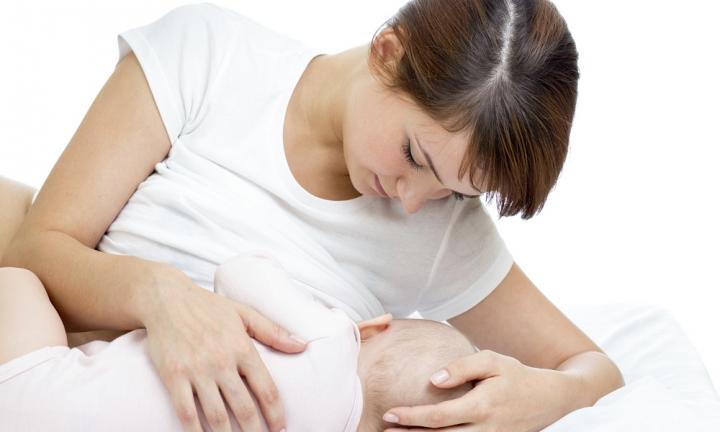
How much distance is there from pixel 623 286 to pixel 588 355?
4.80ft

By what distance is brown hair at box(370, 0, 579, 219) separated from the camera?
174cm

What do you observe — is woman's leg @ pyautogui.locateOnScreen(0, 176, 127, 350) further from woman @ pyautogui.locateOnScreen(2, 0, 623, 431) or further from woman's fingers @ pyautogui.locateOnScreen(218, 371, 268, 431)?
woman's fingers @ pyautogui.locateOnScreen(218, 371, 268, 431)

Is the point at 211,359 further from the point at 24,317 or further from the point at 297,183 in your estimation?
the point at 297,183

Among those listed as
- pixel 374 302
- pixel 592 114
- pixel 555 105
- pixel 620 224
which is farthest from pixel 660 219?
pixel 555 105

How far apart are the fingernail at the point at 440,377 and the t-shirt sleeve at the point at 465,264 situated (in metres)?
0.52

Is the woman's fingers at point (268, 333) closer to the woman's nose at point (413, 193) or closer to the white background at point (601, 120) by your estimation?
the woman's nose at point (413, 193)

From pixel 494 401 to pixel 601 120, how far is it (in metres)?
2.24

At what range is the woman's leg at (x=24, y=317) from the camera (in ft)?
5.29

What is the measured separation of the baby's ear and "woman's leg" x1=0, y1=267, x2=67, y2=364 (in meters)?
0.51

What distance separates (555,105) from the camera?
5.78 feet

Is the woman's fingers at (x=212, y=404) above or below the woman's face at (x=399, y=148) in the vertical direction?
below

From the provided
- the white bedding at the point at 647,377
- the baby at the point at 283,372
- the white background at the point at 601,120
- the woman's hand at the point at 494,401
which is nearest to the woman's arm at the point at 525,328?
the white bedding at the point at 647,377

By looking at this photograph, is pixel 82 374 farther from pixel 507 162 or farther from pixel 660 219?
pixel 660 219

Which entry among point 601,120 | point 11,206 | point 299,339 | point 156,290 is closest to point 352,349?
point 299,339
